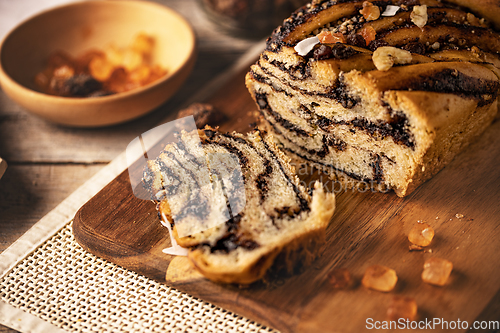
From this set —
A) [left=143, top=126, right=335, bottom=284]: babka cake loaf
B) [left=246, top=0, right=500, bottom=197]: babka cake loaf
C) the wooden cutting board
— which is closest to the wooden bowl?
the wooden cutting board

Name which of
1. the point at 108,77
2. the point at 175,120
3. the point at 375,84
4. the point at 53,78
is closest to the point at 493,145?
the point at 375,84

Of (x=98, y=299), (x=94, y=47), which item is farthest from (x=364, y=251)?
(x=94, y=47)

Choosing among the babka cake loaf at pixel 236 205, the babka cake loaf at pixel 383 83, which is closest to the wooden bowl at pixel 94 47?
the babka cake loaf at pixel 236 205

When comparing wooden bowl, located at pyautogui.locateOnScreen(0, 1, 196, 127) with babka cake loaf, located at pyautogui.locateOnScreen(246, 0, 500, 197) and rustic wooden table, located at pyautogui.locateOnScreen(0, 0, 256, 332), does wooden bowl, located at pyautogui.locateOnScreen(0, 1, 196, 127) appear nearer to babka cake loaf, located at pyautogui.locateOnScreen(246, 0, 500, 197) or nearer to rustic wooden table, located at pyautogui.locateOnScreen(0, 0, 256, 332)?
rustic wooden table, located at pyautogui.locateOnScreen(0, 0, 256, 332)

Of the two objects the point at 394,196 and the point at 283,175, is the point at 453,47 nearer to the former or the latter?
the point at 394,196

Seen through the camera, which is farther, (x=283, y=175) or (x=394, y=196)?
(x=394, y=196)

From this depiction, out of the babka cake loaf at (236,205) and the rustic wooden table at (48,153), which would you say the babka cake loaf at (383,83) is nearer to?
the babka cake loaf at (236,205)
